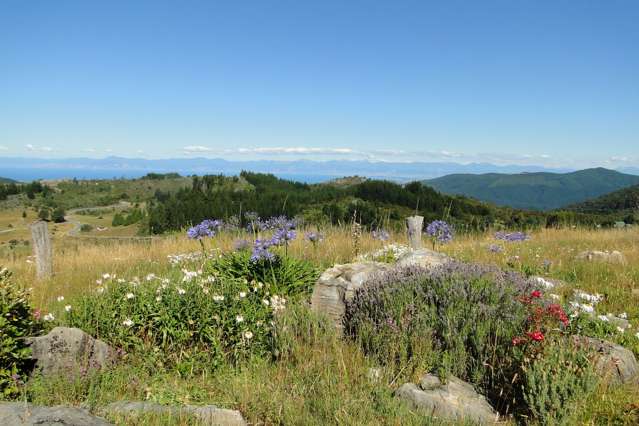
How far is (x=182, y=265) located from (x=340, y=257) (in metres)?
3.34

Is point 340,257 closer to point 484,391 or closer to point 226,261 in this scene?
point 226,261

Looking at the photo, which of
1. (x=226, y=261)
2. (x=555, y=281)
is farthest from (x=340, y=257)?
(x=555, y=281)

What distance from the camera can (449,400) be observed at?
12.8 feet

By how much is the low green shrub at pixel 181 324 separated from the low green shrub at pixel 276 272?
1282 mm

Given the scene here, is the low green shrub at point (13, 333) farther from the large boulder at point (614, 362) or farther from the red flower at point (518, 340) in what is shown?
the large boulder at point (614, 362)

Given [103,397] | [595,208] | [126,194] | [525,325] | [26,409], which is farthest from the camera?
[126,194]

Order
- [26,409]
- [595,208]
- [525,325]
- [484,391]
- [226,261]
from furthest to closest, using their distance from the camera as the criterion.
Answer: [595,208]
[226,261]
[525,325]
[484,391]
[26,409]

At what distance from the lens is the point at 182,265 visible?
9.12 meters

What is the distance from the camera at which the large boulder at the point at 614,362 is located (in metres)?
4.15

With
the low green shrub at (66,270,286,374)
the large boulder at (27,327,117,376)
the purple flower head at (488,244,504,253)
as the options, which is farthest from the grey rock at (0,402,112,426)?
the purple flower head at (488,244,504,253)

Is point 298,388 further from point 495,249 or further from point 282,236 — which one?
point 495,249

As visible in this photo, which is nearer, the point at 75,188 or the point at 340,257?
the point at 340,257

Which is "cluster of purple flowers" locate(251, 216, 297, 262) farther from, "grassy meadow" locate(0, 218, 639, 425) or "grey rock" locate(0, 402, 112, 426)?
"grey rock" locate(0, 402, 112, 426)

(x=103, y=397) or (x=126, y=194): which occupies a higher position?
(x=103, y=397)
